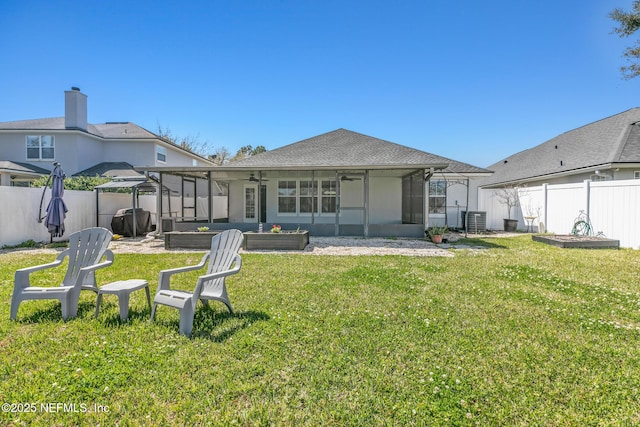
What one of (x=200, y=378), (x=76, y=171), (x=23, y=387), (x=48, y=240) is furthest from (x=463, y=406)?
(x=76, y=171)

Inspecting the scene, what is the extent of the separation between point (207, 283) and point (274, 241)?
5.69 metres

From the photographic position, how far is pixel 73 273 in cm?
443

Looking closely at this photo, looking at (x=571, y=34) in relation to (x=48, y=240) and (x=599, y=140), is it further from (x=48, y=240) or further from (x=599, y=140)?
(x=48, y=240)

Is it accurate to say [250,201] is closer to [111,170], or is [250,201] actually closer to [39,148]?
[111,170]

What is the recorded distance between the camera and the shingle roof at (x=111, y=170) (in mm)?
18188

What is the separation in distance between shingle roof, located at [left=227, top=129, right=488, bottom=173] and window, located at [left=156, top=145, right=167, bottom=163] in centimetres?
954

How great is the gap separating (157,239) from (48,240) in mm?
3340

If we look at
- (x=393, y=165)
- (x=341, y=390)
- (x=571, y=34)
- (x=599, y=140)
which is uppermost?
(x=571, y=34)

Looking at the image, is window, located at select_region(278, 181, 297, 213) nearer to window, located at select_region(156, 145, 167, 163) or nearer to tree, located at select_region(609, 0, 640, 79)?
window, located at select_region(156, 145, 167, 163)

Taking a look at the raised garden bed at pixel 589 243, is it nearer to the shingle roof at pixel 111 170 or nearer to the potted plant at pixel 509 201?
the potted plant at pixel 509 201

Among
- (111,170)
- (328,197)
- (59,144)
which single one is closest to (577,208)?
(328,197)

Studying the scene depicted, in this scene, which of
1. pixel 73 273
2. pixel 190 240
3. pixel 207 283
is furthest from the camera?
pixel 190 240

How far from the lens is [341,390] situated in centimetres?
245

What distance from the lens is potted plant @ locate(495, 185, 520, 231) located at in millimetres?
15345
